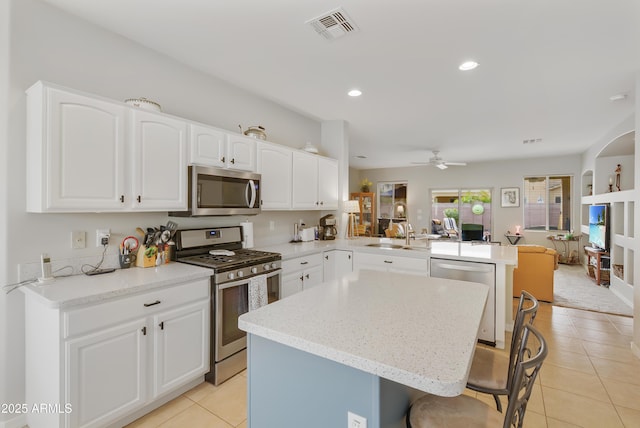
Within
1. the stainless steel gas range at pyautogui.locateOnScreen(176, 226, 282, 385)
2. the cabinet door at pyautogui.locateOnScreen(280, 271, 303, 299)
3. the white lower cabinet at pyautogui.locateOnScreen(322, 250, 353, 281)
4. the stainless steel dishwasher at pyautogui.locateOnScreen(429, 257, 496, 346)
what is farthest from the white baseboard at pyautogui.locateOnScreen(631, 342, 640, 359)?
the stainless steel gas range at pyautogui.locateOnScreen(176, 226, 282, 385)

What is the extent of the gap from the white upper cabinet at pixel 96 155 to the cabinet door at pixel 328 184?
208 cm

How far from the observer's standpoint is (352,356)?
0.95 m

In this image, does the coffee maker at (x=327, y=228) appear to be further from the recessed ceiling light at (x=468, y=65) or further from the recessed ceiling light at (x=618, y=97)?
the recessed ceiling light at (x=618, y=97)

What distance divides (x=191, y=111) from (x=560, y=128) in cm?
557

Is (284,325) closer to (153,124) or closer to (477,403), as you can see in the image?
(477,403)

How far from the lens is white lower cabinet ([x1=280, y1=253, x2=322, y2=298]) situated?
310 centimetres

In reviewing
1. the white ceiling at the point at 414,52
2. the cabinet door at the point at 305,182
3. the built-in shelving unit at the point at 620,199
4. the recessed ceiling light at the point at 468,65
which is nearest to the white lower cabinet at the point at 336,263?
the cabinet door at the point at 305,182

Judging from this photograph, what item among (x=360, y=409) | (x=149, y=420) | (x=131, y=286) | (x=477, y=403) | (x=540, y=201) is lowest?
(x=149, y=420)

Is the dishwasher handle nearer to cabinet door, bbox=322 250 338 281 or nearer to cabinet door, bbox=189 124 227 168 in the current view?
cabinet door, bbox=322 250 338 281

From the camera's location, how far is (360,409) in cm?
99

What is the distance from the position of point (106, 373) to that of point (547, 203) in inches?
373

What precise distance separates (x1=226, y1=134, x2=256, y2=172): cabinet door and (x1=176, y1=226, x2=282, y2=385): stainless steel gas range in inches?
26.6

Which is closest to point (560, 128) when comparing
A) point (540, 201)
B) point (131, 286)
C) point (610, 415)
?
point (540, 201)

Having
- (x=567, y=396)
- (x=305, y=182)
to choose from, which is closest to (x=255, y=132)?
(x=305, y=182)
